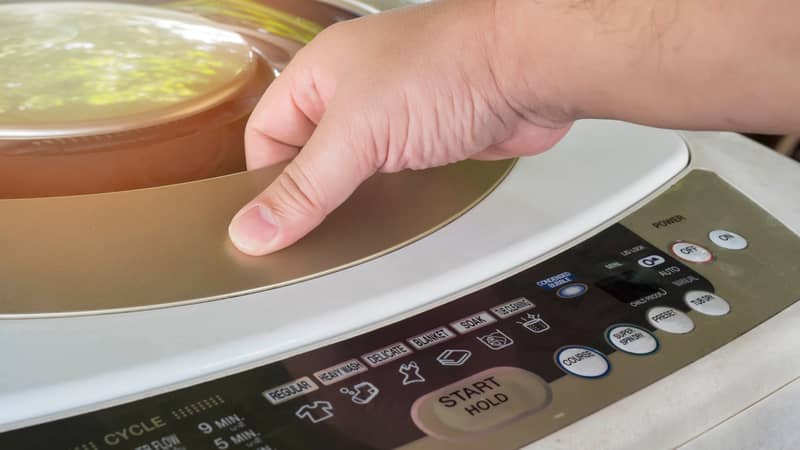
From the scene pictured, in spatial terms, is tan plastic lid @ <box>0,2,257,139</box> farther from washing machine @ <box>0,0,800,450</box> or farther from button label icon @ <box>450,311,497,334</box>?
button label icon @ <box>450,311,497,334</box>

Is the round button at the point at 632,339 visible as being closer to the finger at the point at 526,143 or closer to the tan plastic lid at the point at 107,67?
the finger at the point at 526,143

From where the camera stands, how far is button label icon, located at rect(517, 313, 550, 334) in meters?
0.45

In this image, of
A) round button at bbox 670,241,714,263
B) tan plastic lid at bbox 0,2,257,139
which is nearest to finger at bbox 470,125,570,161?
round button at bbox 670,241,714,263

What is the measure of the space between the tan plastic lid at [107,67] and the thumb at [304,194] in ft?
0.50

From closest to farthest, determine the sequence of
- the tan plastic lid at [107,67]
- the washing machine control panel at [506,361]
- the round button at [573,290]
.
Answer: the washing machine control panel at [506,361] < the round button at [573,290] < the tan plastic lid at [107,67]

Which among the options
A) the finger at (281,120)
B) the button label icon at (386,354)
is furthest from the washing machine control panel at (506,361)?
the finger at (281,120)

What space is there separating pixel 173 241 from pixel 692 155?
1.21ft

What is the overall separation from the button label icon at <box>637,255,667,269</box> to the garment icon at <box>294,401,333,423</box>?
21 centimetres

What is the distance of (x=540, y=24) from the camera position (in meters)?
0.46

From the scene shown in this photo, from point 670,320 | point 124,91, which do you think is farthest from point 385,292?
point 124,91

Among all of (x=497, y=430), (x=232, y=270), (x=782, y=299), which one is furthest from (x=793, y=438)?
(x=232, y=270)

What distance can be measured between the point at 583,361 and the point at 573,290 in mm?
57

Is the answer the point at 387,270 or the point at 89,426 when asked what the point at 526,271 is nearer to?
the point at 387,270

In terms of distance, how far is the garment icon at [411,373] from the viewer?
41 cm
